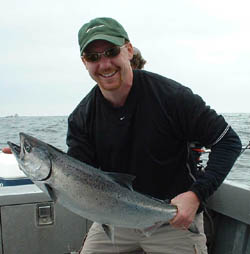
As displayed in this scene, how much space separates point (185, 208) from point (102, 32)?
1.54 metres

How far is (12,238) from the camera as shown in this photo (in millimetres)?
3709

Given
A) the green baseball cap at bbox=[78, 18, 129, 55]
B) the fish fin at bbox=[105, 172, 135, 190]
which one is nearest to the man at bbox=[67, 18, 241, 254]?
the green baseball cap at bbox=[78, 18, 129, 55]

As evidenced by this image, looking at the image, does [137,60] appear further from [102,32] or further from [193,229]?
[193,229]

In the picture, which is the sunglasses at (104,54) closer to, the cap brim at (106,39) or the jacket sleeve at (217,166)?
the cap brim at (106,39)

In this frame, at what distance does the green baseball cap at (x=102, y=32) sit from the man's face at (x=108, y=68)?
2.2 inches

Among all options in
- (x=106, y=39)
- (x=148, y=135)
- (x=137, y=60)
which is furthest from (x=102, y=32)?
(x=137, y=60)

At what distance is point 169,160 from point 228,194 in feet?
3.56

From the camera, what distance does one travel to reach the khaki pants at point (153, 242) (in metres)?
3.00

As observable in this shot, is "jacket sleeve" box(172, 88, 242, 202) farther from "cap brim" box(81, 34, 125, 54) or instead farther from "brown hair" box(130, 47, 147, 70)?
"brown hair" box(130, 47, 147, 70)

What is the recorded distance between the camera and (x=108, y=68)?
2.88 metres

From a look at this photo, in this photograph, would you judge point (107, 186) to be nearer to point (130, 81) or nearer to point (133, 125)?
point (133, 125)

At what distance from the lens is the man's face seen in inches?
112

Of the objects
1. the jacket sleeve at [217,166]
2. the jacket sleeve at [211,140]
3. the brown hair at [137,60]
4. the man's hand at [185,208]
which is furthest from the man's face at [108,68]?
the brown hair at [137,60]

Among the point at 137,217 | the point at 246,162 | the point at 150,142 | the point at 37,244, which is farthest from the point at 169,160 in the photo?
the point at 246,162
